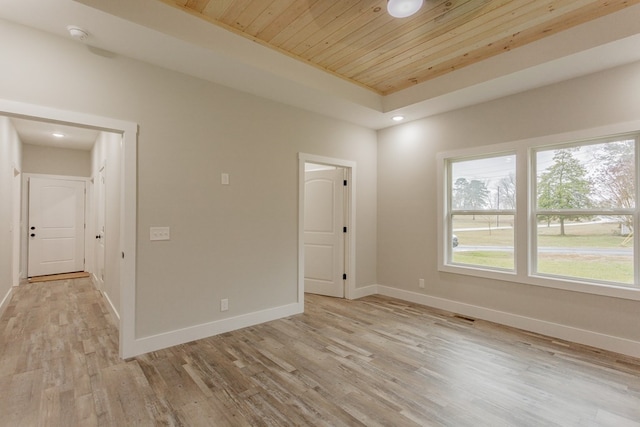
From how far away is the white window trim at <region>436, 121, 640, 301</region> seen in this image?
9.39ft

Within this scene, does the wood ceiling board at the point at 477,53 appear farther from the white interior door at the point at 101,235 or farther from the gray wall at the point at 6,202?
the gray wall at the point at 6,202

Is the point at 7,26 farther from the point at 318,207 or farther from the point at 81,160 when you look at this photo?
the point at 81,160

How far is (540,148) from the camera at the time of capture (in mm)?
3406

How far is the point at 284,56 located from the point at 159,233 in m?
2.17

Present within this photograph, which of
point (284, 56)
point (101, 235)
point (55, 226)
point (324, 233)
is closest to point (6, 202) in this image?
point (101, 235)

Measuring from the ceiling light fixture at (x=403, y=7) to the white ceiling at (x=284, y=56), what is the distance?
1.23m

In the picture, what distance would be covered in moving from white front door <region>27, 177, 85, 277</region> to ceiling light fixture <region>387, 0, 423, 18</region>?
7240 mm

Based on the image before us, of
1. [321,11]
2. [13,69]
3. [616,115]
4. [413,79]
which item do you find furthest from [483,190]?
[13,69]

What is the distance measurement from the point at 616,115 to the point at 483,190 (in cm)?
141

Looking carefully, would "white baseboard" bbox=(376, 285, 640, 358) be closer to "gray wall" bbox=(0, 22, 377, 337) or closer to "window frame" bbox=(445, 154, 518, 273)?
"window frame" bbox=(445, 154, 518, 273)

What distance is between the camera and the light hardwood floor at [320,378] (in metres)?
1.97

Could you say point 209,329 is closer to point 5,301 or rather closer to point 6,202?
point 5,301

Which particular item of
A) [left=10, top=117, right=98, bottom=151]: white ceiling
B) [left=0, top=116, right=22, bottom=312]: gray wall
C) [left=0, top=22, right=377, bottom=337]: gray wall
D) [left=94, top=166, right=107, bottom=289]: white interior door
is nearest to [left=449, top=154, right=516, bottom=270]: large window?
[left=0, top=22, right=377, bottom=337]: gray wall

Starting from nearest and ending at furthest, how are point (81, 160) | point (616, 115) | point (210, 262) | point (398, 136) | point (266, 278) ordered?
point (616, 115)
point (210, 262)
point (266, 278)
point (398, 136)
point (81, 160)
